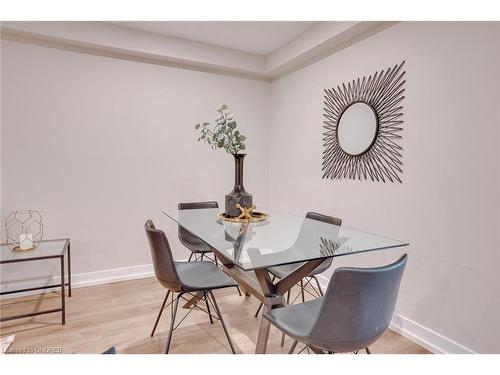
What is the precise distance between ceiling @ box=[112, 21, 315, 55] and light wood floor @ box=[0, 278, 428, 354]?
256cm

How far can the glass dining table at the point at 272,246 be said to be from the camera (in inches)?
60.8

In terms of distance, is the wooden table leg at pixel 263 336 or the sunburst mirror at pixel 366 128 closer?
the wooden table leg at pixel 263 336

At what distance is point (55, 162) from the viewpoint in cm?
288

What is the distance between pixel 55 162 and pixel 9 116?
1.71 ft

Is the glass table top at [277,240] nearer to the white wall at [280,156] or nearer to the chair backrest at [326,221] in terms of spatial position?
the chair backrest at [326,221]

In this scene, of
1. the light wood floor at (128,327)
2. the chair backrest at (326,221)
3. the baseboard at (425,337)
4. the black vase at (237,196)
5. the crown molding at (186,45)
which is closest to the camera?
the baseboard at (425,337)

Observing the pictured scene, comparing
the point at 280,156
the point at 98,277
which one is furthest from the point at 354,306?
the point at 98,277

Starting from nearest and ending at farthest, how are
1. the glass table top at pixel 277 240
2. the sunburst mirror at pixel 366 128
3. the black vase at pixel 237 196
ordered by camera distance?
1. the glass table top at pixel 277 240
2. the sunburst mirror at pixel 366 128
3. the black vase at pixel 237 196

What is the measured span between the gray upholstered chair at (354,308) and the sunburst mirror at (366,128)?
1266 mm

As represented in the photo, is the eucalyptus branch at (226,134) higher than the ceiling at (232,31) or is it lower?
lower

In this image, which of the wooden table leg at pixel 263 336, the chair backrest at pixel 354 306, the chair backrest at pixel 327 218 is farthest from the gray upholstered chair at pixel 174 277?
the chair backrest at pixel 327 218

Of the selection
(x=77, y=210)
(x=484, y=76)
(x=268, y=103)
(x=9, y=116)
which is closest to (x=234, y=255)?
(x=484, y=76)

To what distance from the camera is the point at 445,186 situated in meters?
1.97
